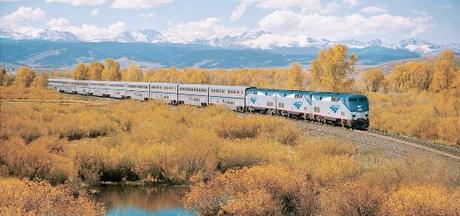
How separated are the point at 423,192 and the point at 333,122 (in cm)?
2881

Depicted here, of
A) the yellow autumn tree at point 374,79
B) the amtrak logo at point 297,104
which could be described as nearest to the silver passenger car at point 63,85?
the yellow autumn tree at point 374,79

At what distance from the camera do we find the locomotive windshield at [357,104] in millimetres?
46188

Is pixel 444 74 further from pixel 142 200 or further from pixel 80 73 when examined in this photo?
pixel 80 73

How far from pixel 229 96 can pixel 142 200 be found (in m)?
37.9

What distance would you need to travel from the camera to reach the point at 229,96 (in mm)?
67250

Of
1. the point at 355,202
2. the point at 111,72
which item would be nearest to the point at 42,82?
the point at 111,72

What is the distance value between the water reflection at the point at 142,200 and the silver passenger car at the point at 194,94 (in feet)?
133

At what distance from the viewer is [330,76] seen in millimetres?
88625

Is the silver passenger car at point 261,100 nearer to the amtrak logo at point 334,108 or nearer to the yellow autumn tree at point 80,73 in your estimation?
the amtrak logo at point 334,108

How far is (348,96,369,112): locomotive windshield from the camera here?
46188 mm

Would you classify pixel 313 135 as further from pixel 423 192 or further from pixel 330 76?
pixel 330 76

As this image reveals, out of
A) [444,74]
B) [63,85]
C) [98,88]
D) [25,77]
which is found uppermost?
[444,74]

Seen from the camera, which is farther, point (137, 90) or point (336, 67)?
point (137, 90)

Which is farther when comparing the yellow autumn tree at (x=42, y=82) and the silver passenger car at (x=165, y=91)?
the yellow autumn tree at (x=42, y=82)
